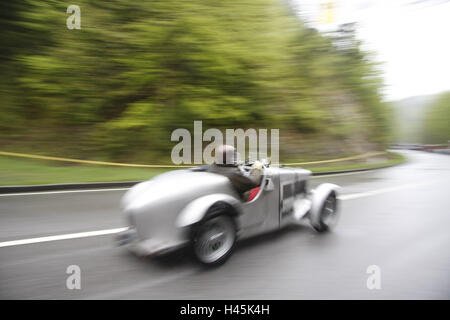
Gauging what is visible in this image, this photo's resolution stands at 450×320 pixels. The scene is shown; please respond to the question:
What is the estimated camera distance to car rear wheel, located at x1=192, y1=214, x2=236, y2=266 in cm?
310

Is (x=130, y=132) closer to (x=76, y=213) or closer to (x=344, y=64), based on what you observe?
(x=76, y=213)

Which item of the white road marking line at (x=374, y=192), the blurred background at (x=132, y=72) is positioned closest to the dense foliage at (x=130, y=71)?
the blurred background at (x=132, y=72)

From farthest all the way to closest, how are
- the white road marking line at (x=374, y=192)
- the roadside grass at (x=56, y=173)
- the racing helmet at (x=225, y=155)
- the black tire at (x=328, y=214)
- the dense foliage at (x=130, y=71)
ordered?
the dense foliage at (x=130, y=71), the roadside grass at (x=56, y=173), the white road marking line at (x=374, y=192), the black tire at (x=328, y=214), the racing helmet at (x=225, y=155)

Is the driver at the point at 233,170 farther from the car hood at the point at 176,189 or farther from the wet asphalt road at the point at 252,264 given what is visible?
the wet asphalt road at the point at 252,264

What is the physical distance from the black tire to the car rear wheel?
152 cm

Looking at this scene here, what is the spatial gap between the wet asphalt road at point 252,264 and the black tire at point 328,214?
12 centimetres

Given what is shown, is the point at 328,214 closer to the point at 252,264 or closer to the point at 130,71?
the point at 252,264

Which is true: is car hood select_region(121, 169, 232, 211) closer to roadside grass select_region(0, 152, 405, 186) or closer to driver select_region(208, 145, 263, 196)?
driver select_region(208, 145, 263, 196)

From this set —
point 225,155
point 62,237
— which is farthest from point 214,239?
point 62,237

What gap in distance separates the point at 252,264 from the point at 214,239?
53 cm

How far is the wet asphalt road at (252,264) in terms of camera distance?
2814 mm

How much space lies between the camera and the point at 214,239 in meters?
3.23

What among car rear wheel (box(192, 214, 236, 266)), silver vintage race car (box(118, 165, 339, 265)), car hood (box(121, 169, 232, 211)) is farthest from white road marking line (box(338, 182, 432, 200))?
car hood (box(121, 169, 232, 211))
